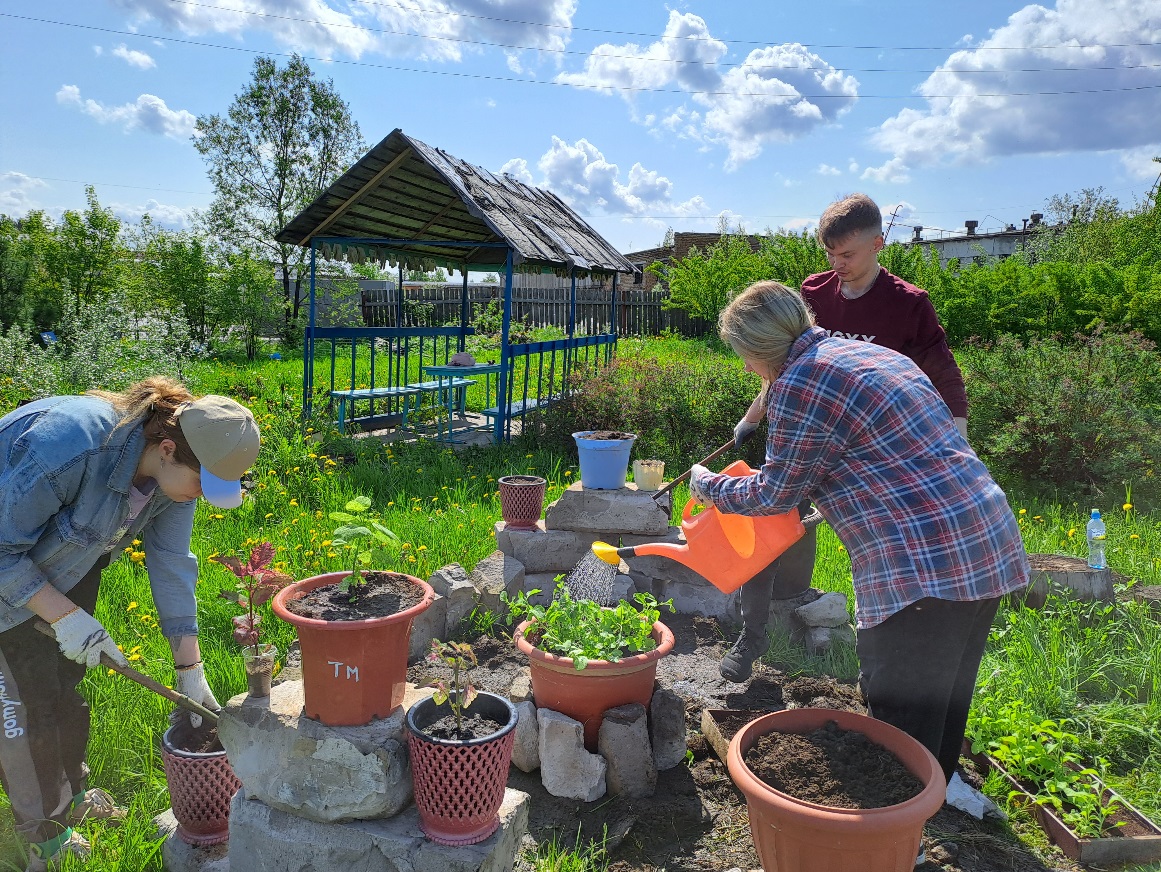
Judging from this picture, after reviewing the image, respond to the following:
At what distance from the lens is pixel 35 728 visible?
2.21m

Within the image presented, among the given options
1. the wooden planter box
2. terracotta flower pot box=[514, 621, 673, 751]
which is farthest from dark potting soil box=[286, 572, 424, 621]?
the wooden planter box

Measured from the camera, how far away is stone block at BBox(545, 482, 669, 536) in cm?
426

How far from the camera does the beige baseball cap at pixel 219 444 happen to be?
1989 mm

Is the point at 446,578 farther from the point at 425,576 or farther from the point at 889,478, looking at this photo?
the point at 889,478

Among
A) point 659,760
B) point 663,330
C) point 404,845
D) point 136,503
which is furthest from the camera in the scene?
point 663,330

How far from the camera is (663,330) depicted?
66.0 ft

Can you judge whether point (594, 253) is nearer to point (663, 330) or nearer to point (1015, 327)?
point (1015, 327)

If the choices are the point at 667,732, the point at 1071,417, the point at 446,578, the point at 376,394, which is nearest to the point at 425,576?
the point at 446,578

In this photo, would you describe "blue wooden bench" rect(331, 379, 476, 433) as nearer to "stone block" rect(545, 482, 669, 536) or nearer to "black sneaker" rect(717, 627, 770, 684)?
"stone block" rect(545, 482, 669, 536)

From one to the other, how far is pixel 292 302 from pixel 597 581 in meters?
16.4

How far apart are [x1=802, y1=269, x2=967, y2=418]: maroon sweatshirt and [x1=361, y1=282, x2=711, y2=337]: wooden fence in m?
11.9

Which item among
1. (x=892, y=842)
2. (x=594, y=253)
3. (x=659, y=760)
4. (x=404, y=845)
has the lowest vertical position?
(x=659, y=760)

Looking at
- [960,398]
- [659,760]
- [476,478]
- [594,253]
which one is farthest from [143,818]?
[594,253]

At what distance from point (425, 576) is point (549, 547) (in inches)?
27.5
